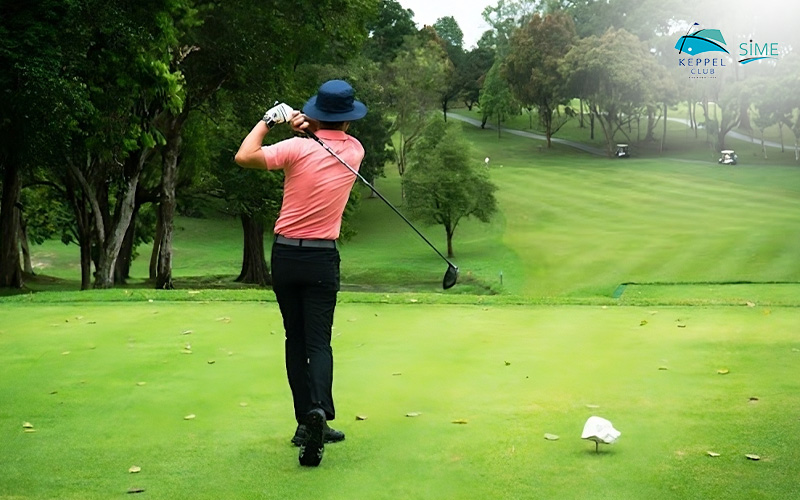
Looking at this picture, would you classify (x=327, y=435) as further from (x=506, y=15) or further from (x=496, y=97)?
(x=506, y=15)

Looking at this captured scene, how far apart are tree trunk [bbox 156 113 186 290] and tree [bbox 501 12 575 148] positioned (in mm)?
56736

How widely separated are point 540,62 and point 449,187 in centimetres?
4070

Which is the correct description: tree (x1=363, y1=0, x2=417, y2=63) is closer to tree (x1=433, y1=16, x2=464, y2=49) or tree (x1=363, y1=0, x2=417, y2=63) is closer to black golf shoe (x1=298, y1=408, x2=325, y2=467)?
tree (x1=433, y1=16, x2=464, y2=49)

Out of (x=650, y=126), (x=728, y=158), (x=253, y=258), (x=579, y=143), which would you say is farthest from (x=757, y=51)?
(x=253, y=258)

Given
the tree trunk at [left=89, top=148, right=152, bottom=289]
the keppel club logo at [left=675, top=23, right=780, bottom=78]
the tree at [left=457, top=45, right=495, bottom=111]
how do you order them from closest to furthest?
the tree trunk at [left=89, top=148, right=152, bottom=289] < the keppel club logo at [left=675, top=23, right=780, bottom=78] < the tree at [left=457, top=45, right=495, bottom=111]

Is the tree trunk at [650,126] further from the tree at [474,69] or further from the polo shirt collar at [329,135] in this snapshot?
the polo shirt collar at [329,135]

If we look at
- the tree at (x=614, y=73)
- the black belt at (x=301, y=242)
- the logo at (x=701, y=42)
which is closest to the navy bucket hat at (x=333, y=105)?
the black belt at (x=301, y=242)

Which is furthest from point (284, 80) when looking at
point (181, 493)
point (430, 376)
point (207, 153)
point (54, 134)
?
point (181, 493)

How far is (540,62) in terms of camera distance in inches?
3329

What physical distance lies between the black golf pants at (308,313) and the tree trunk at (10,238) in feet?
76.8

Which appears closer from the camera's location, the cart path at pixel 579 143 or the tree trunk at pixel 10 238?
the tree trunk at pixel 10 238

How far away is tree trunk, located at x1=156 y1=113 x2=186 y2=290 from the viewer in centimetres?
2873

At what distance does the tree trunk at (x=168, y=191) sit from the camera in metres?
28.7

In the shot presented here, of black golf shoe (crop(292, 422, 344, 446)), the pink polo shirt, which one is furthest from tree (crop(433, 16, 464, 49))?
black golf shoe (crop(292, 422, 344, 446))
